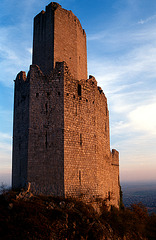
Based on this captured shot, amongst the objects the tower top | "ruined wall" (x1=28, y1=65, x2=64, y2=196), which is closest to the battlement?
the tower top

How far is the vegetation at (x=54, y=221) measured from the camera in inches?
381

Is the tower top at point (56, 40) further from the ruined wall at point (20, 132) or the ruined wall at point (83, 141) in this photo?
the ruined wall at point (20, 132)

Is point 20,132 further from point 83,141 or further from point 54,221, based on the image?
point 54,221

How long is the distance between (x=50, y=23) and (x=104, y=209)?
42.4 ft

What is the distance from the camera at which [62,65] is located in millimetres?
14867

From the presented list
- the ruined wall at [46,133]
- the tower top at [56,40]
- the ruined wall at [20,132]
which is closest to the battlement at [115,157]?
the tower top at [56,40]

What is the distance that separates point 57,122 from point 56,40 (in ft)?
20.0

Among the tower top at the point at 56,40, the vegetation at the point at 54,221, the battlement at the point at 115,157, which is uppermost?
the tower top at the point at 56,40

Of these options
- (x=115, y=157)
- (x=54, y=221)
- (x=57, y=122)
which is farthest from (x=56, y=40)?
(x=115, y=157)

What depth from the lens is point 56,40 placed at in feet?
53.9

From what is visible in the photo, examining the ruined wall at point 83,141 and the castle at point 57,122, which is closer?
the castle at point 57,122

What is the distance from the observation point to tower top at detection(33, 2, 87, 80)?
16406 millimetres

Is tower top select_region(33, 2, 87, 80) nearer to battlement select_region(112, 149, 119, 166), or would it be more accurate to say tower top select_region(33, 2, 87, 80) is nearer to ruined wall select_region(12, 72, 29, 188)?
ruined wall select_region(12, 72, 29, 188)

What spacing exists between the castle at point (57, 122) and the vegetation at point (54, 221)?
4.24 feet
